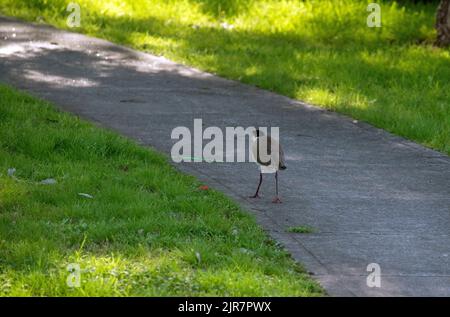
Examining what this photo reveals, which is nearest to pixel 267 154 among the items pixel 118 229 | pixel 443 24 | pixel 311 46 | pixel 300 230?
pixel 300 230

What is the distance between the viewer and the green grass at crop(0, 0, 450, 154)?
1062 centimetres

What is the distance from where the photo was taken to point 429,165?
27.1ft

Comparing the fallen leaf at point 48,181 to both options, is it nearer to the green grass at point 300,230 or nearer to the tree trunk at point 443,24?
the green grass at point 300,230

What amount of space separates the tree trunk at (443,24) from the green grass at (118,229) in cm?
754

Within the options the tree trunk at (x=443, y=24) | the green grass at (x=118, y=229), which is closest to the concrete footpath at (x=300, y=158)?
the green grass at (x=118, y=229)

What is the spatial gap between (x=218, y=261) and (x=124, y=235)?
0.73m

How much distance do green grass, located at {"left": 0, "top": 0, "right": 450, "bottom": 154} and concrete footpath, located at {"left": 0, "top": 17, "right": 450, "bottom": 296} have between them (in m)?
0.40

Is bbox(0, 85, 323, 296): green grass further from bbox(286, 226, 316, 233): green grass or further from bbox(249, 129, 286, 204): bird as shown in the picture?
bbox(249, 129, 286, 204): bird

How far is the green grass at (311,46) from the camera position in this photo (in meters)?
10.6

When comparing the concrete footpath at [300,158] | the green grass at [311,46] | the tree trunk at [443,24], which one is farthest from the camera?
the tree trunk at [443,24]

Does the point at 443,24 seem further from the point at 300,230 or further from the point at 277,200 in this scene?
the point at 300,230

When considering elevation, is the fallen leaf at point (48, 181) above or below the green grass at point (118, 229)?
above

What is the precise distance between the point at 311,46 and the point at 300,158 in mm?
6046

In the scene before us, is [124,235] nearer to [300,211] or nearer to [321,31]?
[300,211]
